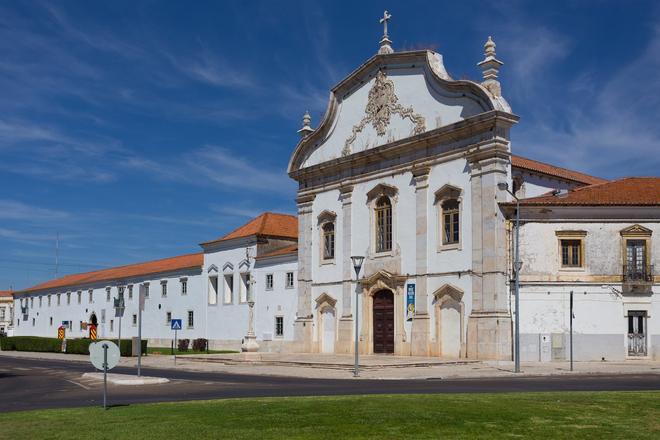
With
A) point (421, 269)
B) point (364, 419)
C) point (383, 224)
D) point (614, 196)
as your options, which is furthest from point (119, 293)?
point (364, 419)

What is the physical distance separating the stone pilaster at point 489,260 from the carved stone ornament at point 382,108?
5.84 m

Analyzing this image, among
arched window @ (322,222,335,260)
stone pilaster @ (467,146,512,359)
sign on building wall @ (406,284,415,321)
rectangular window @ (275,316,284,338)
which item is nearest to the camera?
stone pilaster @ (467,146,512,359)

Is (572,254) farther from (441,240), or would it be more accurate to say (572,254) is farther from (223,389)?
(223,389)

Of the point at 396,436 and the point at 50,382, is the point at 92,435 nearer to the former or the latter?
the point at 396,436

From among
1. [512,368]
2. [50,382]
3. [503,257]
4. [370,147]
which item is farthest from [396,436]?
[370,147]

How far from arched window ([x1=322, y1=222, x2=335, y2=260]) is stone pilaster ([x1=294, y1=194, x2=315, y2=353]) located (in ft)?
3.84

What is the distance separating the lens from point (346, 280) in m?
42.4

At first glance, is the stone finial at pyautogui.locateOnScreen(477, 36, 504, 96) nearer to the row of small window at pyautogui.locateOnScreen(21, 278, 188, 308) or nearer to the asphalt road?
the asphalt road

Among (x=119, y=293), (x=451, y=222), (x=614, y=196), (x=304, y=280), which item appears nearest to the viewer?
(x=614, y=196)

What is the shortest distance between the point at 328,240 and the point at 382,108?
27.5 feet

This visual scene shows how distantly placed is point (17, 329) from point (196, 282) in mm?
45159

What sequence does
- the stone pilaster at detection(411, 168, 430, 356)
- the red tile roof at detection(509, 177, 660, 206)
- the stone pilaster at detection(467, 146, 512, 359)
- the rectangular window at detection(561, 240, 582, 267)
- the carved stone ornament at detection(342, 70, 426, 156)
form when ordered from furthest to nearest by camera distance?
the carved stone ornament at detection(342, 70, 426, 156), the stone pilaster at detection(411, 168, 430, 356), the rectangular window at detection(561, 240, 582, 267), the red tile roof at detection(509, 177, 660, 206), the stone pilaster at detection(467, 146, 512, 359)

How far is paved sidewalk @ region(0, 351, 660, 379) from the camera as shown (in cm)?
2712

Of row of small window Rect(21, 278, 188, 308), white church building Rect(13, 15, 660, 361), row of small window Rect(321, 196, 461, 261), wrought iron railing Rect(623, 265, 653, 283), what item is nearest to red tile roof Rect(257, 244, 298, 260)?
white church building Rect(13, 15, 660, 361)
